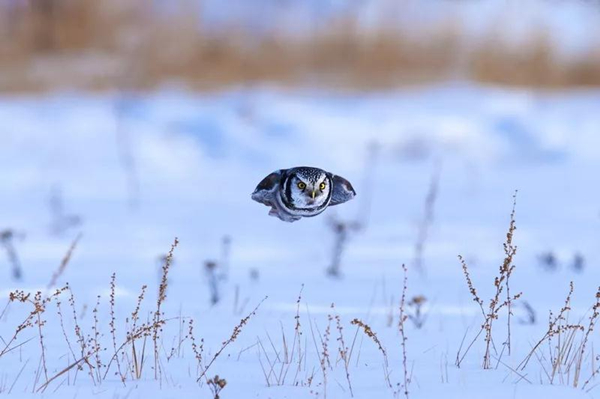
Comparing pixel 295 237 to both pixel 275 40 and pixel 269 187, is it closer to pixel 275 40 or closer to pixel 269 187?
pixel 275 40

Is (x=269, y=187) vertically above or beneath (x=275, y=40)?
beneath

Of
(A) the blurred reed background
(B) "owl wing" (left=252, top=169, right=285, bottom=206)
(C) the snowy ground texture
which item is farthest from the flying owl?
(A) the blurred reed background

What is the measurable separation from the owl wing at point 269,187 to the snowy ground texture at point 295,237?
4.38ft

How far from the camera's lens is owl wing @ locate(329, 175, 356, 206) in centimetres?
244

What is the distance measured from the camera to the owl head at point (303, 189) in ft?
7.47

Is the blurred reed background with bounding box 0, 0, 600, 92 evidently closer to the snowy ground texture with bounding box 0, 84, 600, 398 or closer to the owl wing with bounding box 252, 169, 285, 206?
the snowy ground texture with bounding box 0, 84, 600, 398

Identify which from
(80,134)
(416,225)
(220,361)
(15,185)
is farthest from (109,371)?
(80,134)

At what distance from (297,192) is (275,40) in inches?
549

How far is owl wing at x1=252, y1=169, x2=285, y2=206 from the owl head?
7cm

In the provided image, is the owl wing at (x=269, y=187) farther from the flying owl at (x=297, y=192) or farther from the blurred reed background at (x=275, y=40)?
the blurred reed background at (x=275, y=40)

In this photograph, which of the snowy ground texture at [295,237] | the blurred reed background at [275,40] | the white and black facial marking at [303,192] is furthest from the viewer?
the blurred reed background at [275,40]

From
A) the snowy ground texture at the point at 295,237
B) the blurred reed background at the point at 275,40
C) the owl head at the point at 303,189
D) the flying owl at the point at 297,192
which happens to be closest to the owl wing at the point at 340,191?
the flying owl at the point at 297,192

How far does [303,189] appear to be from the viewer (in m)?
2.28

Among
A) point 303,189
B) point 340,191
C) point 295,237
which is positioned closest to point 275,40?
point 295,237
